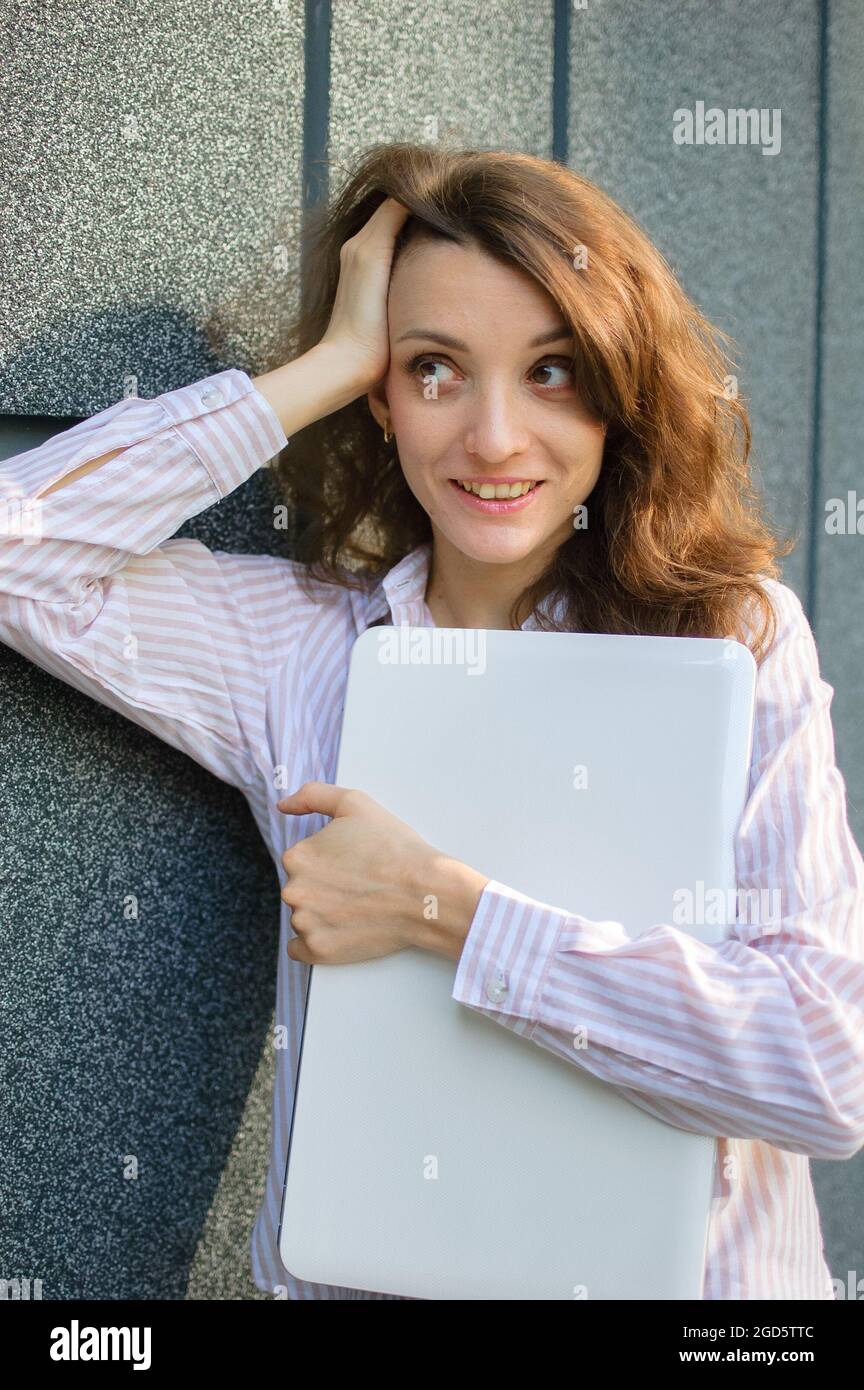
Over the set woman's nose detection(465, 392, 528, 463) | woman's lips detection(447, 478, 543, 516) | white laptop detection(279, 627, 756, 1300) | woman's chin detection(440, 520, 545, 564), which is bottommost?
white laptop detection(279, 627, 756, 1300)

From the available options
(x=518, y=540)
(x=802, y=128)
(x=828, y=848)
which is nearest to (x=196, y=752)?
(x=518, y=540)

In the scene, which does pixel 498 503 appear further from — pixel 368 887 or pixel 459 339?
pixel 368 887

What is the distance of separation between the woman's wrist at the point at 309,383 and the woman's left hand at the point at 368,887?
353 mm

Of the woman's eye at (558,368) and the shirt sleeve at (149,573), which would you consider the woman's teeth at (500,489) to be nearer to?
the woman's eye at (558,368)

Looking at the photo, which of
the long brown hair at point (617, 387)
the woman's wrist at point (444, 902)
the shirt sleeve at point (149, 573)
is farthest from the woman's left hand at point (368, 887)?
the long brown hair at point (617, 387)

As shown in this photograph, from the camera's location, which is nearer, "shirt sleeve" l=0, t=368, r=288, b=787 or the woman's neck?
"shirt sleeve" l=0, t=368, r=288, b=787

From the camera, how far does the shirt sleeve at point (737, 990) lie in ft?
2.99

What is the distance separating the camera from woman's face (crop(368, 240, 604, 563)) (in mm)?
1095

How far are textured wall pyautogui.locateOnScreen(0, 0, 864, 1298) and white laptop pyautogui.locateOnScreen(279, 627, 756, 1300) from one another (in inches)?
14.0

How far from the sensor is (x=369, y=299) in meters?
1.20

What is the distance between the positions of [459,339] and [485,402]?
0.20ft

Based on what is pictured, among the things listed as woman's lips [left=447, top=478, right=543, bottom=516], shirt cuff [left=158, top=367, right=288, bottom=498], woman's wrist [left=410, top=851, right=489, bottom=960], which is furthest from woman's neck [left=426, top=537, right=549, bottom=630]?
woman's wrist [left=410, top=851, right=489, bottom=960]

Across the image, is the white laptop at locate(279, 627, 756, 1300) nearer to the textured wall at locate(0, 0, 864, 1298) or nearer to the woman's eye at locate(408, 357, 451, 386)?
the woman's eye at locate(408, 357, 451, 386)
